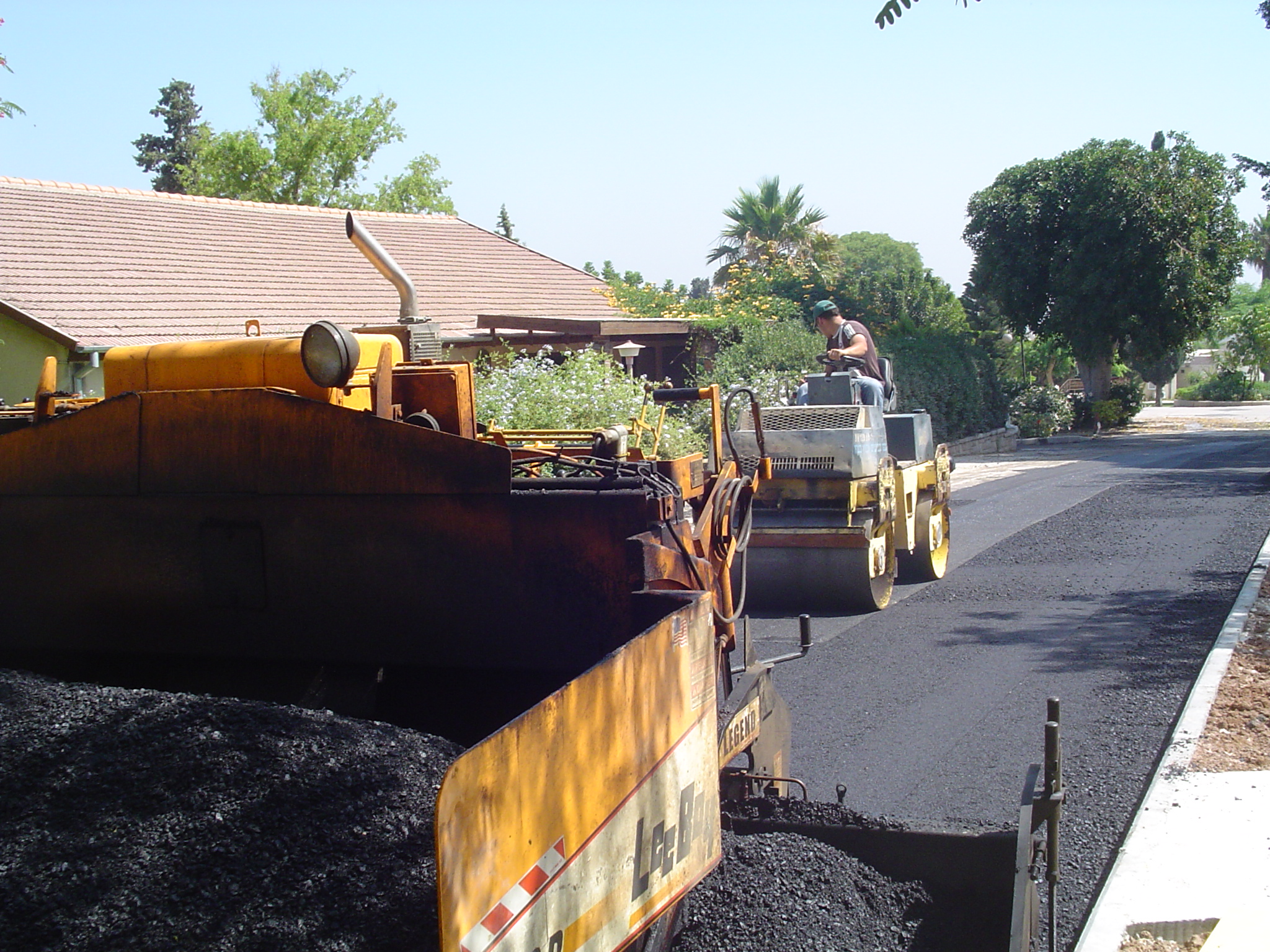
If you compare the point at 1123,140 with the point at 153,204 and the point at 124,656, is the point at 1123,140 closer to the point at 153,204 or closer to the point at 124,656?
the point at 153,204

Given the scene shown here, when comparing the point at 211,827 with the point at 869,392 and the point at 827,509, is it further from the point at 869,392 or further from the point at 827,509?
the point at 869,392

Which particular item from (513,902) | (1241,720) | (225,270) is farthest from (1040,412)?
(513,902)

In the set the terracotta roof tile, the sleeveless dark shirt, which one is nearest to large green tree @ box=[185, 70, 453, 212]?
the terracotta roof tile

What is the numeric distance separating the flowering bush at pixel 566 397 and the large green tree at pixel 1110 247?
19276mm

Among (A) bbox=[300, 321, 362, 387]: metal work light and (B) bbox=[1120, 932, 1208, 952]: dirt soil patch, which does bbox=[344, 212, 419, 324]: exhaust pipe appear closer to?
(A) bbox=[300, 321, 362, 387]: metal work light

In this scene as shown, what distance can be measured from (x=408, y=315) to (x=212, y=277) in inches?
514

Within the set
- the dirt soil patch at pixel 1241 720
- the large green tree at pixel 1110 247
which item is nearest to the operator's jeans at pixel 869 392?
the dirt soil patch at pixel 1241 720

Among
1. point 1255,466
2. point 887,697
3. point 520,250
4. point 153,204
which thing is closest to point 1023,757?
point 887,697

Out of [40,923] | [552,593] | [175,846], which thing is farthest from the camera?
[552,593]

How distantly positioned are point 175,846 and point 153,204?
18.8 meters

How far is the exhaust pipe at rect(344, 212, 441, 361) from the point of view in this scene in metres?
4.83

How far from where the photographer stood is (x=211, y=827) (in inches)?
109

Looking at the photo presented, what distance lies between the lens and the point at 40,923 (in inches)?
98.9

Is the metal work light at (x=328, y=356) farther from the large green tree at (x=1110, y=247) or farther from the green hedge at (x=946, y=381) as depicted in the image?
the large green tree at (x=1110, y=247)
